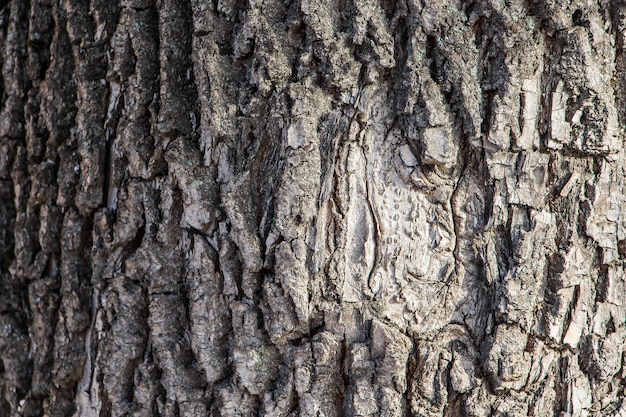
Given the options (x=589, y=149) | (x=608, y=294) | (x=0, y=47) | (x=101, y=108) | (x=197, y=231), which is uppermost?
(x=0, y=47)

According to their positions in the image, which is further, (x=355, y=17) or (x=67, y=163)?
(x=67, y=163)

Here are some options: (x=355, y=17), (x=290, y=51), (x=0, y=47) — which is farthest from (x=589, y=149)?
(x=0, y=47)

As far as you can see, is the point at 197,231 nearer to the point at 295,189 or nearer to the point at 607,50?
the point at 295,189

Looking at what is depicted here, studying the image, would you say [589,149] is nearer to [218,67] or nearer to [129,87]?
[218,67]

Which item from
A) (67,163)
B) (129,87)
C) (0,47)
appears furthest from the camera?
(0,47)

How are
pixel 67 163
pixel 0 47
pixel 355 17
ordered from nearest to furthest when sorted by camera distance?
pixel 355 17 < pixel 67 163 < pixel 0 47

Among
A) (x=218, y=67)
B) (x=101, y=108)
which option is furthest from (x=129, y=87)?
(x=218, y=67)

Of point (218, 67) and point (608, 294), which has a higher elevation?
point (218, 67)
